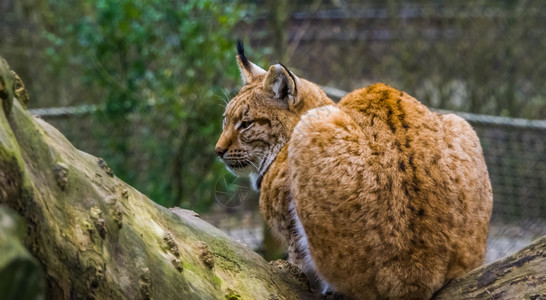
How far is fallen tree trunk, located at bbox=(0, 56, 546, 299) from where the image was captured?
92.4 inches

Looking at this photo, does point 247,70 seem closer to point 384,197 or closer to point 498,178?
point 384,197

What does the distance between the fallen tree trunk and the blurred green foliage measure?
3543mm

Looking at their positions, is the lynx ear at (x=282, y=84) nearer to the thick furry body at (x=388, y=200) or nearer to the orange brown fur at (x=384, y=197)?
the orange brown fur at (x=384, y=197)

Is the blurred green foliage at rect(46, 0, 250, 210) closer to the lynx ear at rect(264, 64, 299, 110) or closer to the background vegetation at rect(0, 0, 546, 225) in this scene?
the background vegetation at rect(0, 0, 546, 225)

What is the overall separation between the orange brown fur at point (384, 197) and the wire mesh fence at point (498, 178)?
3318mm

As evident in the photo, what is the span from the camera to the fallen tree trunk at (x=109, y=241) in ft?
7.70

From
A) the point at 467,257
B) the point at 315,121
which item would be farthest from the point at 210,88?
the point at 467,257

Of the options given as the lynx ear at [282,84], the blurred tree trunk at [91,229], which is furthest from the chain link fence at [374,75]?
the blurred tree trunk at [91,229]

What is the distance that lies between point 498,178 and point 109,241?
6925 millimetres

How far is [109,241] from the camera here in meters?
2.67

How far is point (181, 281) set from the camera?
9.70ft

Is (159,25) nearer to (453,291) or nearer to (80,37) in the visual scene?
(80,37)

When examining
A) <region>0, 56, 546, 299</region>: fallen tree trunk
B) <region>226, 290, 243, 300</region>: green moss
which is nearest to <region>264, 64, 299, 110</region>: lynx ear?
<region>0, 56, 546, 299</region>: fallen tree trunk

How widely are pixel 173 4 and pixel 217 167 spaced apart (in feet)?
5.45
